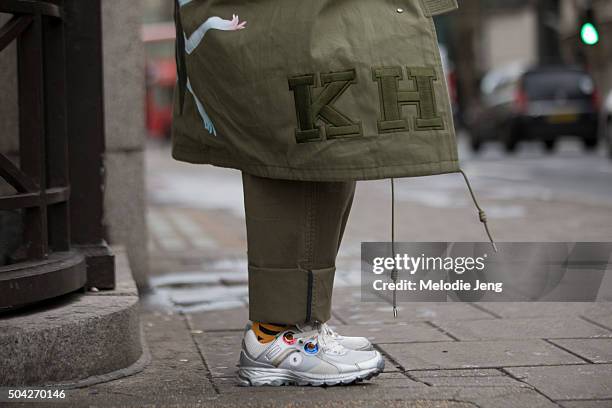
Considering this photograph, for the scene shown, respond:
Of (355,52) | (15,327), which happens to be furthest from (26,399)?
(355,52)

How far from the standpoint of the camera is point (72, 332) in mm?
3283

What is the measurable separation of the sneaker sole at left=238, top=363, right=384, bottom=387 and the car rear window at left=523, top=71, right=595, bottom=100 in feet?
61.5

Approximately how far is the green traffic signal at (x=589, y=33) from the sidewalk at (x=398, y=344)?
5.65m

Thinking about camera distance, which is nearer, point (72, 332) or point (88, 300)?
point (72, 332)

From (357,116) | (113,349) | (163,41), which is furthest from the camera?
(163,41)

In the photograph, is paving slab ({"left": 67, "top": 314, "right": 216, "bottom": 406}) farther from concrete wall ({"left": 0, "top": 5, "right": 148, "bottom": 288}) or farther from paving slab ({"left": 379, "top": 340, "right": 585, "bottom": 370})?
concrete wall ({"left": 0, "top": 5, "right": 148, "bottom": 288})

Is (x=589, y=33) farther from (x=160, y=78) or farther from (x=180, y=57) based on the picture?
(x=160, y=78)

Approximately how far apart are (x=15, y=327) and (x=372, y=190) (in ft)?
31.0

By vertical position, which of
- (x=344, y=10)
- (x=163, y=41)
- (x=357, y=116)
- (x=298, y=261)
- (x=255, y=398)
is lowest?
(x=255, y=398)

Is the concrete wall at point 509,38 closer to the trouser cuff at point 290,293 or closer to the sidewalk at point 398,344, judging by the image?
the sidewalk at point 398,344

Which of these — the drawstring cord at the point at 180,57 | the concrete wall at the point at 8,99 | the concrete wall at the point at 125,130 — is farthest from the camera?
the concrete wall at the point at 125,130

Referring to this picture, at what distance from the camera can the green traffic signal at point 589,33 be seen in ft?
41.4

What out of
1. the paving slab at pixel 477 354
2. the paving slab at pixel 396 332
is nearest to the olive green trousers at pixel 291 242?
the paving slab at pixel 477 354

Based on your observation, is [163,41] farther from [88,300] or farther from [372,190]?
[88,300]
